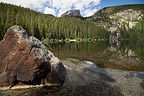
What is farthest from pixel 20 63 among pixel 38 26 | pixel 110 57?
pixel 38 26

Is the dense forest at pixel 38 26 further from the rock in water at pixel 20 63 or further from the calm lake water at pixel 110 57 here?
the rock in water at pixel 20 63

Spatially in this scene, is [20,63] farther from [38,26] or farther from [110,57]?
[38,26]

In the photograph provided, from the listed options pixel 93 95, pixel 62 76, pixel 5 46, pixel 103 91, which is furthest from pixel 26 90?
pixel 103 91

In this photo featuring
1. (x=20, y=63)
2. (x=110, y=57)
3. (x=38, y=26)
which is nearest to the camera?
(x=20, y=63)

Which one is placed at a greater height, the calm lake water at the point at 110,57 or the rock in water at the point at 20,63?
the rock in water at the point at 20,63

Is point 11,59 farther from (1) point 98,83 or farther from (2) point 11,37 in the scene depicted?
(1) point 98,83

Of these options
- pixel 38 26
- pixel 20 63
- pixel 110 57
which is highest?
pixel 38 26

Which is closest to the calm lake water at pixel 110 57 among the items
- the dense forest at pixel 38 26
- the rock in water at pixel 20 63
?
the rock in water at pixel 20 63

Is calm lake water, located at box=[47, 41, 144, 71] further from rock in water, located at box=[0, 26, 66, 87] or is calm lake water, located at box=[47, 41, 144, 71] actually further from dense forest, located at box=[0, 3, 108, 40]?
dense forest, located at box=[0, 3, 108, 40]

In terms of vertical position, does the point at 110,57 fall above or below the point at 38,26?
below

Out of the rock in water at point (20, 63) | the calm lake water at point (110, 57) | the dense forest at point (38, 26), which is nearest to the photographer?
the rock in water at point (20, 63)

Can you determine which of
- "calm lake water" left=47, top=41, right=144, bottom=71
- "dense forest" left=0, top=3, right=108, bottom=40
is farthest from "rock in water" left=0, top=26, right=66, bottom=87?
"dense forest" left=0, top=3, right=108, bottom=40

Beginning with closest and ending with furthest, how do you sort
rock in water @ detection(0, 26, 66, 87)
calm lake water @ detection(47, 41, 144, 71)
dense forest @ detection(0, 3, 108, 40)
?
rock in water @ detection(0, 26, 66, 87), calm lake water @ detection(47, 41, 144, 71), dense forest @ detection(0, 3, 108, 40)

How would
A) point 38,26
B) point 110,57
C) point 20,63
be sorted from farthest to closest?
1. point 38,26
2. point 110,57
3. point 20,63
